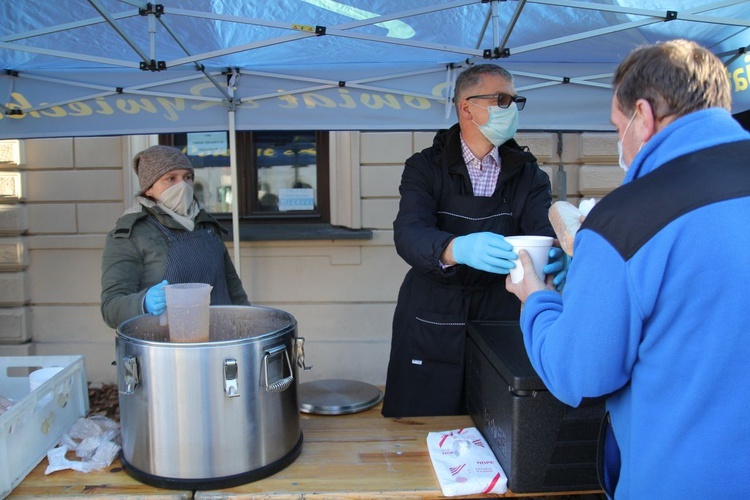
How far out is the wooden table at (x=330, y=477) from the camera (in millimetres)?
1359

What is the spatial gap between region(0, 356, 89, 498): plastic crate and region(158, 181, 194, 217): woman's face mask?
64cm

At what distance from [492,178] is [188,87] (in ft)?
5.32

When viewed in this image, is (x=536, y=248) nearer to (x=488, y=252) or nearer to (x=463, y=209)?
(x=488, y=252)

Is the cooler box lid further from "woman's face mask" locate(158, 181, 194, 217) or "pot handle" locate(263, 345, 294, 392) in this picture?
"woman's face mask" locate(158, 181, 194, 217)

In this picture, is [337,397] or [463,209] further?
[337,397]

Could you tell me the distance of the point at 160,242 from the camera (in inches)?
82.2

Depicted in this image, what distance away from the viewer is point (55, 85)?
2.76 meters

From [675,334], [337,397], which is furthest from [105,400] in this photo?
[675,334]

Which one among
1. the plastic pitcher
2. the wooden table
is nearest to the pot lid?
the wooden table

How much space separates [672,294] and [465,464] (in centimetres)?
77

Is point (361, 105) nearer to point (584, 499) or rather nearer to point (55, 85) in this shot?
Answer: point (55, 85)

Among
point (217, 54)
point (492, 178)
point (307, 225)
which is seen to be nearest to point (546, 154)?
point (307, 225)

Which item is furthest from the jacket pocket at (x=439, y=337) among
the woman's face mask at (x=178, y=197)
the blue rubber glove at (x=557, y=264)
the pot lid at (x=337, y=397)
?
the woman's face mask at (x=178, y=197)

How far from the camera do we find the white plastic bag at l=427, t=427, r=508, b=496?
1336mm
